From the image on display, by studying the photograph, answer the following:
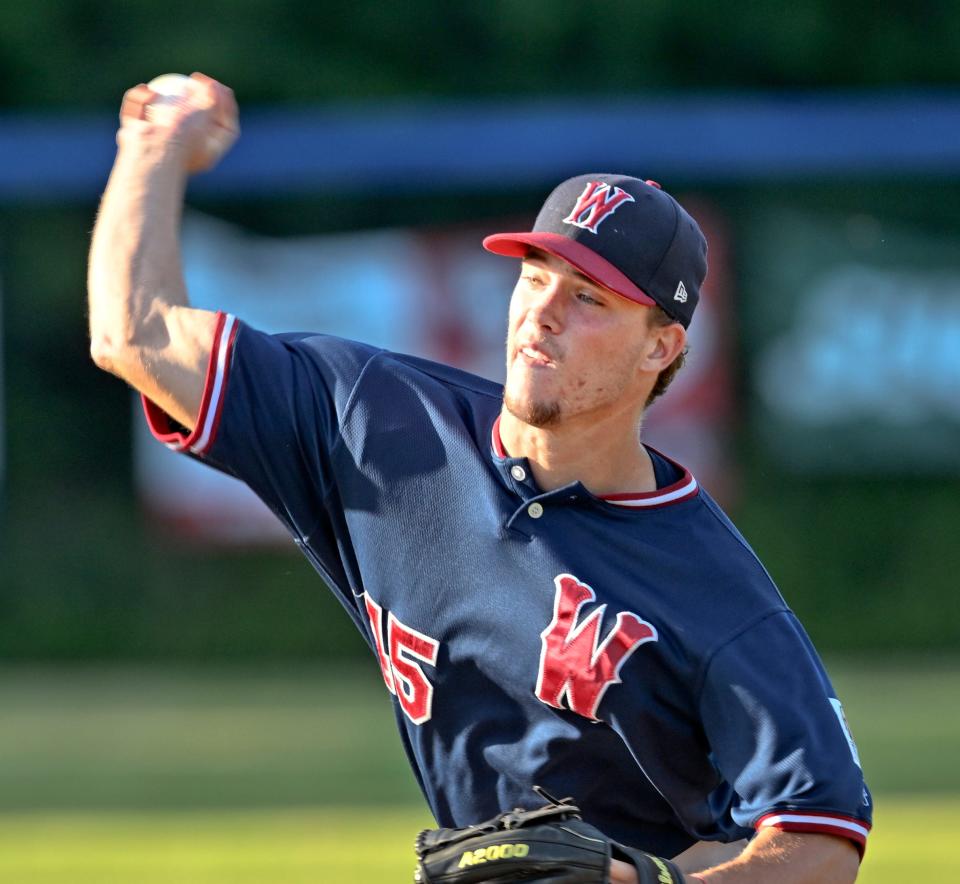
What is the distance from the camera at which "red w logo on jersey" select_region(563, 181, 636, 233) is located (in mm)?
3848

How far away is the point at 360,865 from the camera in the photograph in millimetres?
7762

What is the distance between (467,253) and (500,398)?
9.25m

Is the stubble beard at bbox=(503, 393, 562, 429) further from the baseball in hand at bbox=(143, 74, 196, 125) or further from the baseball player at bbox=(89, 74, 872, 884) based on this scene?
the baseball in hand at bbox=(143, 74, 196, 125)

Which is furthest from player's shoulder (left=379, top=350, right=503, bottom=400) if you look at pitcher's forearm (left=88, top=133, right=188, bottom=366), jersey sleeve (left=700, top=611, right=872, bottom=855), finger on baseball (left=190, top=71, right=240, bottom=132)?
jersey sleeve (left=700, top=611, right=872, bottom=855)

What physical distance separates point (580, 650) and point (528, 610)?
0.45 feet

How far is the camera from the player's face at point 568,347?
12.5 ft

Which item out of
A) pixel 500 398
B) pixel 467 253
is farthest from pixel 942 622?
pixel 500 398

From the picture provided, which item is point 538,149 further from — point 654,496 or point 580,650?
point 580,650

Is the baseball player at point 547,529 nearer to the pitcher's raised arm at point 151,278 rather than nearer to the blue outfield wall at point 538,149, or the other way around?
the pitcher's raised arm at point 151,278

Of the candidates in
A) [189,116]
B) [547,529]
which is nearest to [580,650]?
[547,529]

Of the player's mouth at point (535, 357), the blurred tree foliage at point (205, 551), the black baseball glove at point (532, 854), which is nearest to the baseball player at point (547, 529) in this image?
the player's mouth at point (535, 357)

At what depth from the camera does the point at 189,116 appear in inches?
159

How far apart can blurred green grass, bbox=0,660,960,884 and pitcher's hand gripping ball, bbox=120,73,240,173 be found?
4.03 metres

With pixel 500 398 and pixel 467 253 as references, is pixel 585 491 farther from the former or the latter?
pixel 467 253
